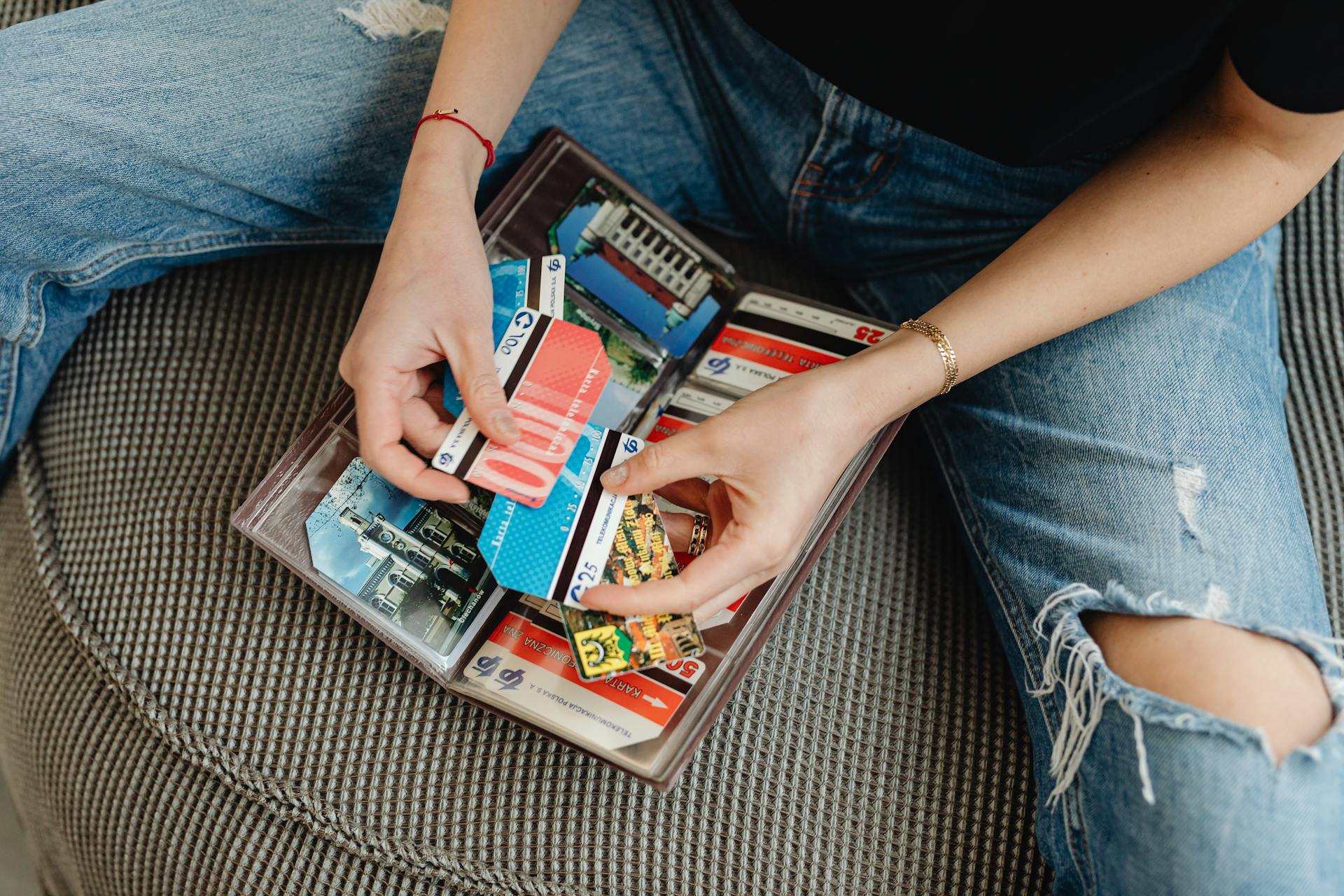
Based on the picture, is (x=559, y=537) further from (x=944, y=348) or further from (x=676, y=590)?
(x=944, y=348)

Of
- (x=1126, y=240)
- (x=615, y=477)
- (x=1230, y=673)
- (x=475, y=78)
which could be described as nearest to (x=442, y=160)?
(x=475, y=78)

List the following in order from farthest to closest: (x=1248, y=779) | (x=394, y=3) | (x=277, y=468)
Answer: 1. (x=394, y=3)
2. (x=277, y=468)
3. (x=1248, y=779)

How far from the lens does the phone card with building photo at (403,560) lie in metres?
0.63

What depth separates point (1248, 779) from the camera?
1.73ft

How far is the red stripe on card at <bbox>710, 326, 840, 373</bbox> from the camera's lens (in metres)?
0.74

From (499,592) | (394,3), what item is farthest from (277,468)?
(394,3)

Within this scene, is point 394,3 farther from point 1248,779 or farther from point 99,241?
point 1248,779

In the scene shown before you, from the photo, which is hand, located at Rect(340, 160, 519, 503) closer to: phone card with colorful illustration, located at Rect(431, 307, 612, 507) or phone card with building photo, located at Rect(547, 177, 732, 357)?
phone card with colorful illustration, located at Rect(431, 307, 612, 507)

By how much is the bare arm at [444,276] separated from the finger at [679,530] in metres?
0.15

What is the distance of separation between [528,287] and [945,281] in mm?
401

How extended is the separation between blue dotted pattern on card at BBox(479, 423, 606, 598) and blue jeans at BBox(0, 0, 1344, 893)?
1.26 ft

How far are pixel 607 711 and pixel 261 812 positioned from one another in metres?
0.32

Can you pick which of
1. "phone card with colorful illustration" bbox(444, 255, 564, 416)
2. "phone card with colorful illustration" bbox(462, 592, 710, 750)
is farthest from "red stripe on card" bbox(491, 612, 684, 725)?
"phone card with colorful illustration" bbox(444, 255, 564, 416)

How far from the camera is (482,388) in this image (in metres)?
0.57
